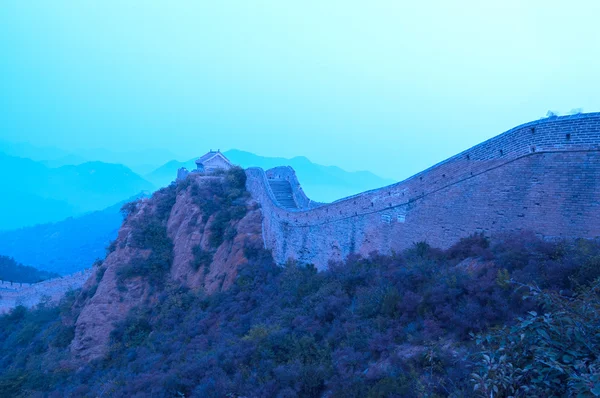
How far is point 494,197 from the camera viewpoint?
24.8ft

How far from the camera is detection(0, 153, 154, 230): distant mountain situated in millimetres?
94938

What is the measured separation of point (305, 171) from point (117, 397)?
74978mm

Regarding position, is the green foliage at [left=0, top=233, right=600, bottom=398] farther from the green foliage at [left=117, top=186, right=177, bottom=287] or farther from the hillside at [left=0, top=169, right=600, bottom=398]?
the green foliage at [left=117, top=186, right=177, bottom=287]

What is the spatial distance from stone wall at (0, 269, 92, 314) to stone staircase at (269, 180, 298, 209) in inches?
663

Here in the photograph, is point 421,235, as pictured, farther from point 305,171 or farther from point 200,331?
point 305,171

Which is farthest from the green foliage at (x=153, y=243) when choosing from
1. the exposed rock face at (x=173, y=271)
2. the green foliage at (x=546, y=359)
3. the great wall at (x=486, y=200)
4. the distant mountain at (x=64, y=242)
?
the distant mountain at (x=64, y=242)

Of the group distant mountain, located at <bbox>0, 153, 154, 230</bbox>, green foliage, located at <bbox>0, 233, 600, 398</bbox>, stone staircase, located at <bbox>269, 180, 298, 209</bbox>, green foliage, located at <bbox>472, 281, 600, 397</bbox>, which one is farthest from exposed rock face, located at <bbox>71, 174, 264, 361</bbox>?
distant mountain, located at <bbox>0, 153, 154, 230</bbox>

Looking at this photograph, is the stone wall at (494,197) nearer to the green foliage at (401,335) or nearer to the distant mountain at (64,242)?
the green foliage at (401,335)

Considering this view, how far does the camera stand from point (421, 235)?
354 inches

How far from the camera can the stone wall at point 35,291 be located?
26.4 meters

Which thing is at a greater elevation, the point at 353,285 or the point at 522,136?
the point at 522,136

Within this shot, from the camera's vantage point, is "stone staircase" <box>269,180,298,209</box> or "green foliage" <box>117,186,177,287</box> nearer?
"green foliage" <box>117,186,177,287</box>

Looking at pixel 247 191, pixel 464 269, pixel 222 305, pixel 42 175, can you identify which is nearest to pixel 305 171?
pixel 247 191

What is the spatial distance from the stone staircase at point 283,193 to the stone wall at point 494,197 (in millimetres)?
5643
